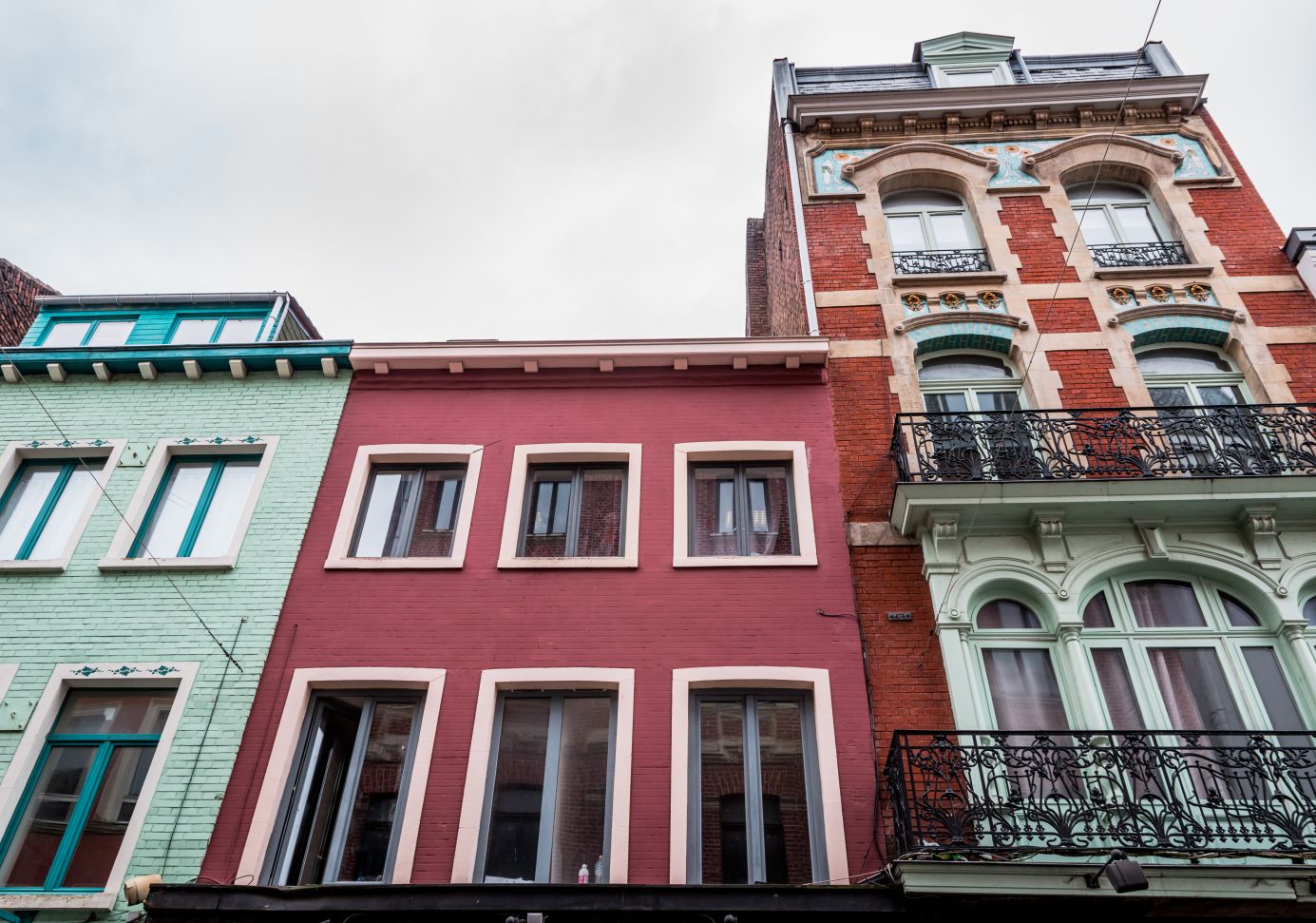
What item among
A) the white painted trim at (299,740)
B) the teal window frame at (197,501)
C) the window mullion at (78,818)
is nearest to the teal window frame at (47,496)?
the teal window frame at (197,501)

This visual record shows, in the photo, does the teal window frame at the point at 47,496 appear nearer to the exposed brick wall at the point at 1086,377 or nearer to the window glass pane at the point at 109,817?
the window glass pane at the point at 109,817

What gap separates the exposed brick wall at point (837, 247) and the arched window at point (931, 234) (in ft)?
1.75

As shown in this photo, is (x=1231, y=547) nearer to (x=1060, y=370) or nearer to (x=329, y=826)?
(x=1060, y=370)

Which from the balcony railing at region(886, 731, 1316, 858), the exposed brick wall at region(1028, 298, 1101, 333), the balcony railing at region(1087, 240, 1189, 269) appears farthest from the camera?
the balcony railing at region(1087, 240, 1189, 269)

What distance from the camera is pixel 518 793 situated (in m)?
8.98

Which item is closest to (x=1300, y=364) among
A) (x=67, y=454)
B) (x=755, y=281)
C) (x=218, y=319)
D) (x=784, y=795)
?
(x=784, y=795)

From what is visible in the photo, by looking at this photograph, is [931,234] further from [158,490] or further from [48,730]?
[48,730]

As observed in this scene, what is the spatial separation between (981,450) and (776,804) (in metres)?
4.70

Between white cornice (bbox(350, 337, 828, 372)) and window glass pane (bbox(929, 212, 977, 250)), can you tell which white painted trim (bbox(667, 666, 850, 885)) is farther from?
window glass pane (bbox(929, 212, 977, 250))

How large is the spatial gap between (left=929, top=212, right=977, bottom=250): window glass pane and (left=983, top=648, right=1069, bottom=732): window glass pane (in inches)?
271

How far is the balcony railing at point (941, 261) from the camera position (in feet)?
43.1

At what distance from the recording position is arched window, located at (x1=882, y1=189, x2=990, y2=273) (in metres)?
13.2

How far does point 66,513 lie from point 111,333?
3782 millimetres

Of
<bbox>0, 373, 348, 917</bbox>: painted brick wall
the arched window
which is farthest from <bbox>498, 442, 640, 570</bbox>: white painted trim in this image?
the arched window
